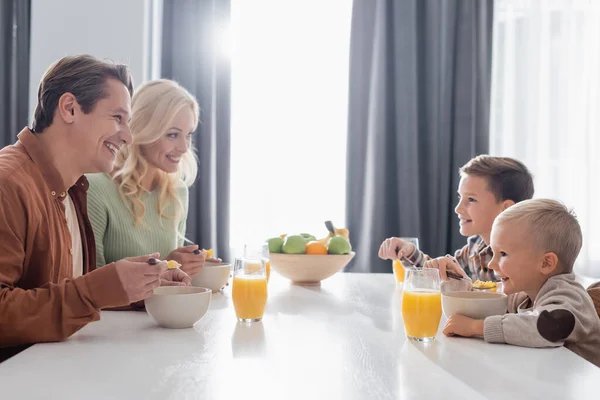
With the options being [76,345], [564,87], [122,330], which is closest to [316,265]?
[122,330]

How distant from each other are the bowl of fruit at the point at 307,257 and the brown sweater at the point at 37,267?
67 centimetres

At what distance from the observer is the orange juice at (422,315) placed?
1151 mm

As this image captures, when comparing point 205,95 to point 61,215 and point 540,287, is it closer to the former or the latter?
point 61,215

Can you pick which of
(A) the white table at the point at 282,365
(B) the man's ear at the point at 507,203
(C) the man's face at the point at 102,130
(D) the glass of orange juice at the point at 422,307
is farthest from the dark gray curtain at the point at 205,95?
(D) the glass of orange juice at the point at 422,307

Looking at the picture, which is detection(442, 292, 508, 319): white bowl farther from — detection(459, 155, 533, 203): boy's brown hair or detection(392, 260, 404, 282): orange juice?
detection(459, 155, 533, 203): boy's brown hair

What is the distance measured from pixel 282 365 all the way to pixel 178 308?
12.2 inches

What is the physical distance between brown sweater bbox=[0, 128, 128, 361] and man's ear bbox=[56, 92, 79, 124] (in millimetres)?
85

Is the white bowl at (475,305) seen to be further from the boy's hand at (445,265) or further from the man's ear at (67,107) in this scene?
the man's ear at (67,107)

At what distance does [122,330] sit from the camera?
1.21m

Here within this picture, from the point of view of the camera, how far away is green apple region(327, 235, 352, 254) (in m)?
1.90

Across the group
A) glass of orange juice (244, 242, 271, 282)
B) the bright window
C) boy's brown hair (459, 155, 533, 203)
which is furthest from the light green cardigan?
the bright window

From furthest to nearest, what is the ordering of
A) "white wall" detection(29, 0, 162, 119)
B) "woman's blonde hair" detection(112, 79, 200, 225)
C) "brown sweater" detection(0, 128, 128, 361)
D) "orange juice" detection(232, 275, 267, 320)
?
"white wall" detection(29, 0, 162, 119) → "woman's blonde hair" detection(112, 79, 200, 225) → "orange juice" detection(232, 275, 267, 320) → "brown sweater" detection(0, 128, 128, 361)

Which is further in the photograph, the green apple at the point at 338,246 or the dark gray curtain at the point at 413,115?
the dark gray curtain at the point at 413,115

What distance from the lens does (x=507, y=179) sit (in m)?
2.21
